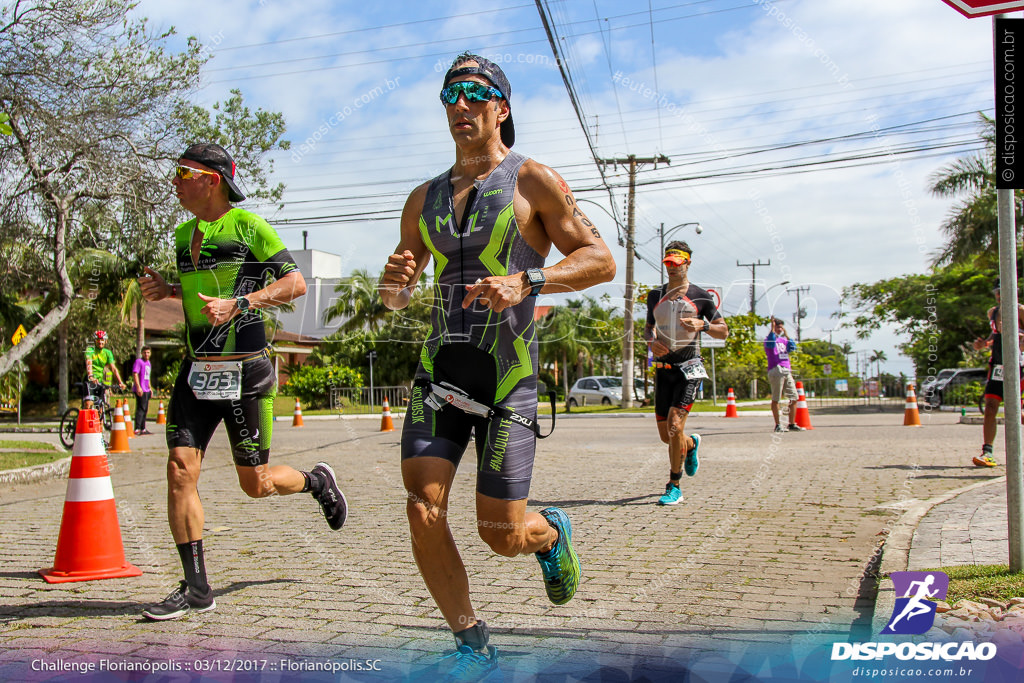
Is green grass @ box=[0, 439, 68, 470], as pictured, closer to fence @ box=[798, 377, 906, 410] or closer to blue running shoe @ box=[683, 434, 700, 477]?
blue running shoe @ box=[683, 434, 700, 477]

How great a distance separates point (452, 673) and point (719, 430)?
14440 millimetres

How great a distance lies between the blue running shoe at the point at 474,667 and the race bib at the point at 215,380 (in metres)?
1.97

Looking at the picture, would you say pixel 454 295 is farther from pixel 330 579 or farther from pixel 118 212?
pixel 118 212

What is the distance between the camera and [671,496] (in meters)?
7.18

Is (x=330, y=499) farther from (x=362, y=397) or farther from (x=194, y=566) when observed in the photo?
(x=362, y=397)

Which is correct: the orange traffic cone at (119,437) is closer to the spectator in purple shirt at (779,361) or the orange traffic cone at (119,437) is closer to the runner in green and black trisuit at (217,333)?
the runner in green and black trisuit at (217,333)

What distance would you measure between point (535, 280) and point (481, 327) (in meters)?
0.31

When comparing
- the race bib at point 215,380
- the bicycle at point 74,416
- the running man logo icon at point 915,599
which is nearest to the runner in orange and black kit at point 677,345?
the running man logo icon at point 915,599

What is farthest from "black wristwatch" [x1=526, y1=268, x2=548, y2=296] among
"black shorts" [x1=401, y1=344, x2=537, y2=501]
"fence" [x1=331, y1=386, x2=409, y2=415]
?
"fence" [x1=331, y1=386, x2=409, y2=415]

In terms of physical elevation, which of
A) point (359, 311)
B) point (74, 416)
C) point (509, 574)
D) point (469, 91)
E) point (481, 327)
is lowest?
point (509, 574)

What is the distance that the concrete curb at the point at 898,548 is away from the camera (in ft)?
11.9

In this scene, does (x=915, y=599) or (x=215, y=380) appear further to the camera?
(x=215, y=380)

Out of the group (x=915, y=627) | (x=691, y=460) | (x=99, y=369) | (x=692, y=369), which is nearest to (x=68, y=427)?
(x=99, y=369)

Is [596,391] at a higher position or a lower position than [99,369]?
lower
